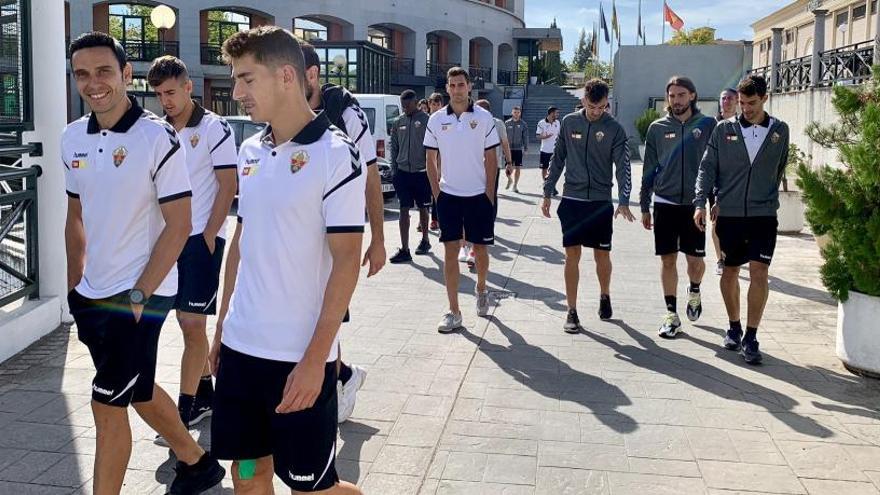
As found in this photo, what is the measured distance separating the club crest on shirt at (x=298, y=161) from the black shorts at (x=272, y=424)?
60cm

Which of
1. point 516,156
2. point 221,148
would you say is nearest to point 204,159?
point 221,148

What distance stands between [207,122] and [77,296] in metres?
1.50

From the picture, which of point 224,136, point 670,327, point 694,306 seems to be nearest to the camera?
point 224,136

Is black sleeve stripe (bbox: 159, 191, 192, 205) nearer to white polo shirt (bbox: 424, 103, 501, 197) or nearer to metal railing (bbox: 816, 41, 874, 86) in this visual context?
white polo shirt (bbox: 424, 103, 501, 197)

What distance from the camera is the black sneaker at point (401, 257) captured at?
33.6 feet

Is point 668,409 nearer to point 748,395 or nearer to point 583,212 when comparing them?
point 748,395

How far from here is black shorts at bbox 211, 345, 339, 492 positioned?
8.68ft

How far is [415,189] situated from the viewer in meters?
11.0

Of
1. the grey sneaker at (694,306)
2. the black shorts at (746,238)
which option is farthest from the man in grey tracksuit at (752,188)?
the grey sneaker at (694,306)

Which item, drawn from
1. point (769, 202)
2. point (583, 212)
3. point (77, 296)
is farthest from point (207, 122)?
point (769, 202)

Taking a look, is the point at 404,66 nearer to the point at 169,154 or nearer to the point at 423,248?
the point at 423,248

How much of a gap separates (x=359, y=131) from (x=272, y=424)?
2767 millimetres

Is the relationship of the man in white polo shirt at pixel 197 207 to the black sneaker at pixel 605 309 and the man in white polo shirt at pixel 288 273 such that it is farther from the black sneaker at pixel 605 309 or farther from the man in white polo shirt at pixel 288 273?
the black sneaker at pixel 605 309

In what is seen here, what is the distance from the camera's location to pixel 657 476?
4156 mm
